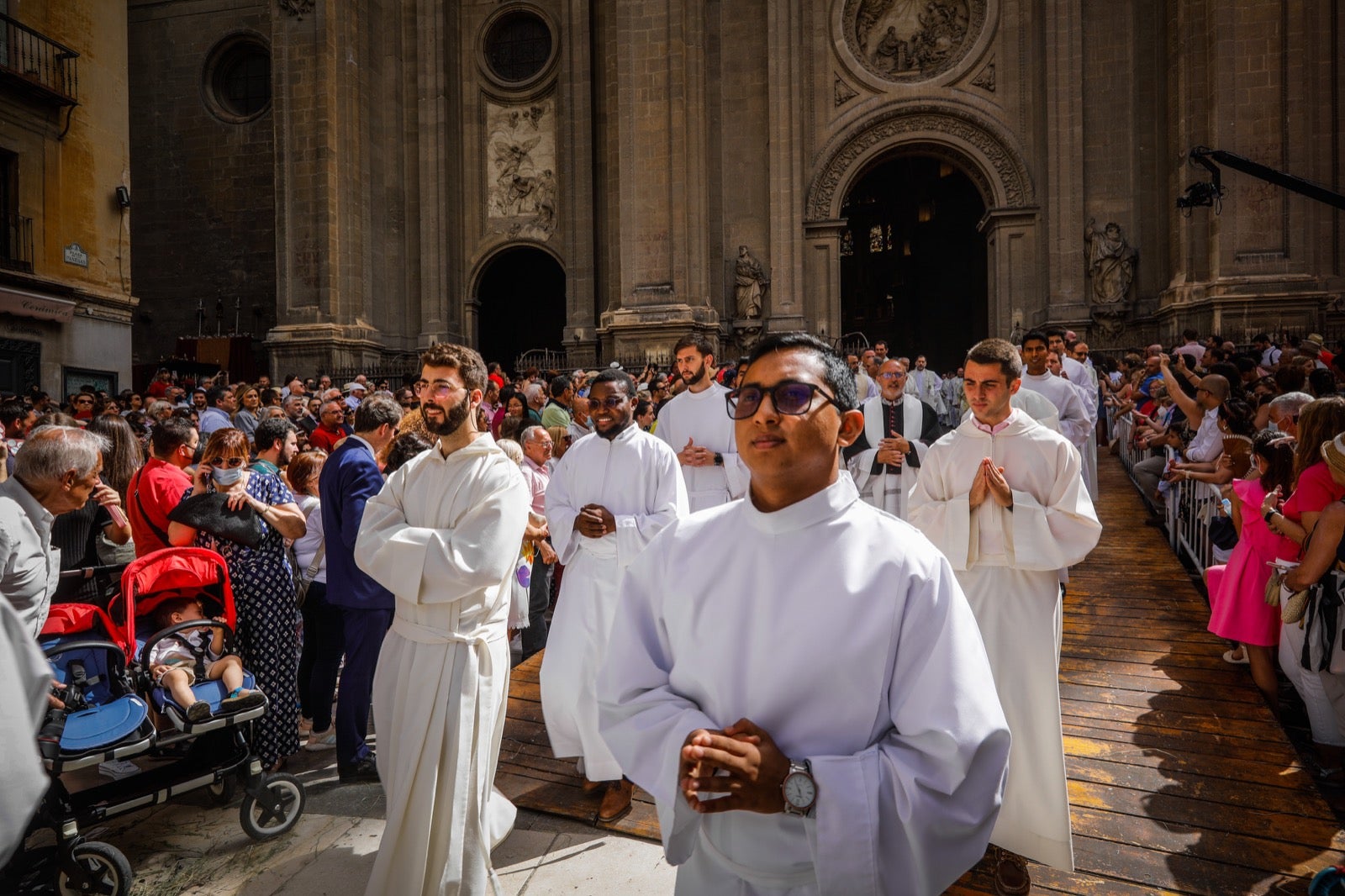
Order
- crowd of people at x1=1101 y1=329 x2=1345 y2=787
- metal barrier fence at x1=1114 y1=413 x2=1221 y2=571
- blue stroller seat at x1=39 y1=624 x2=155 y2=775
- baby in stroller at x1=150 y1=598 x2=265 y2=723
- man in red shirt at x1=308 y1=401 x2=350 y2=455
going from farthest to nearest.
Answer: man in red shirt at x1=308 y1=401 x2=350 y2=455, metal barrier fence at x1=1114 y1=413 x2=1221 y2=571, crowd of people at x1=1101 y1=329 x2=1345 y2=787, baby in stroller at x1=150 y1=598 x2=265 y2=723, blue stroller seat at x1=39 y1=624 x2=155 y2=775

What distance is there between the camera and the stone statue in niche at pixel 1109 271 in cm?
1738

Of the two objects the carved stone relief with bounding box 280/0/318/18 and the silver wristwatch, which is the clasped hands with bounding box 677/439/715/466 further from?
the carved stone relief with bounding box 280/0/318/18

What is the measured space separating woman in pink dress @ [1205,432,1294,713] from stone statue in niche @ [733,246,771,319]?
13.8 m

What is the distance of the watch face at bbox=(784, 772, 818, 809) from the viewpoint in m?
1.67

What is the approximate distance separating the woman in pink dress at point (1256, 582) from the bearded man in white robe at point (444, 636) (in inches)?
175

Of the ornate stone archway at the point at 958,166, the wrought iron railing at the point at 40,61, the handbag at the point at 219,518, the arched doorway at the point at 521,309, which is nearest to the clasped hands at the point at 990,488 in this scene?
the handbag at the point at 219,518

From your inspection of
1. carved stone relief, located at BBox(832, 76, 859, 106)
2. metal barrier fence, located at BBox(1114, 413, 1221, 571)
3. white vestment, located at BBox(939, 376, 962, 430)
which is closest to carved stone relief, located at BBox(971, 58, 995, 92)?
carved stone relief, located at BBox(832, 76, 859, 106)

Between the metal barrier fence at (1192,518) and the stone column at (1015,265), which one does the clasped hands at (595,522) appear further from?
the stone column at (1015,265)

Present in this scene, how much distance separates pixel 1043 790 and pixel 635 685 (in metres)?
2.43

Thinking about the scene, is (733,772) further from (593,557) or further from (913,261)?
(913,261)

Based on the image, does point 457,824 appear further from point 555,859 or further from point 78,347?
point 78,347

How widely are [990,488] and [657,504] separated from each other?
5.98 ft

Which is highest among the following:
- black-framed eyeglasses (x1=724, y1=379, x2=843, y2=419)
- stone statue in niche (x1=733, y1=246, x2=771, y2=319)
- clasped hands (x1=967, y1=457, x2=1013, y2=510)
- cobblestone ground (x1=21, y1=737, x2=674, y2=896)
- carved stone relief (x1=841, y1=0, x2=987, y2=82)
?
carved stone relief (x1=841, y1=0, x2=987, y2=82)

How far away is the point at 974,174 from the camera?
18.7m
